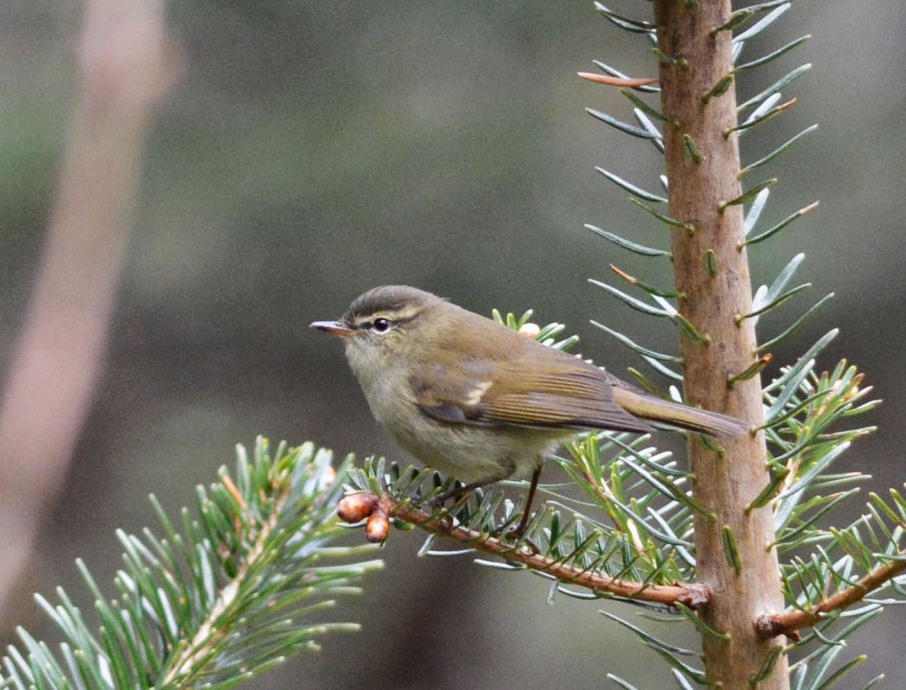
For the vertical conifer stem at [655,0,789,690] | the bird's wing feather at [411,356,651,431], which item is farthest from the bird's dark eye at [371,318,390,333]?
the vertical conifer stem at [655,0,789,690]

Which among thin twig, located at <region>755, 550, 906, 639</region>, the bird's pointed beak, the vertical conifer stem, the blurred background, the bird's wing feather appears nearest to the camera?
thin twig, located at <region>755, 550, 906, 639</region>

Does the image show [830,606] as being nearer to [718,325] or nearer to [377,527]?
[718,325]

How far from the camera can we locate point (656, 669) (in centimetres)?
521

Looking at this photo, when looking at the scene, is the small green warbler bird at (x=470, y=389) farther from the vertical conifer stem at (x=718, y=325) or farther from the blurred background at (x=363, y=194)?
the blurred background at (x=363, y=194)

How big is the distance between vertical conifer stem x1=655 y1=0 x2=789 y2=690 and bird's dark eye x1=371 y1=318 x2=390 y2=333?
1.57m

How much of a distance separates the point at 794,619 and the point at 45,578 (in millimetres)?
4075

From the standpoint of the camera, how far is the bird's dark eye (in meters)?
3.15

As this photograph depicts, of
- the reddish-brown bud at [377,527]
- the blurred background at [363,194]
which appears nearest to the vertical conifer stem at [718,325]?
the reddish-brown bud at [377,527]

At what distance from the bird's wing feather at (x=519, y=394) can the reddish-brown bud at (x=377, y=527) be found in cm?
75

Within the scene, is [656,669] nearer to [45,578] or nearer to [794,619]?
[45,578]

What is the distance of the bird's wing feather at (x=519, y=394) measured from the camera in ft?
7.89

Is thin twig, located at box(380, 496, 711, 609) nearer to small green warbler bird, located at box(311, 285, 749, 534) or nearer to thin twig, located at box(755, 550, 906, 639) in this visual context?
thin twig, located at box(755, 550, 906, 639)

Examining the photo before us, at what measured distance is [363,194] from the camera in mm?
3922

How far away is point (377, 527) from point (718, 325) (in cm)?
62
